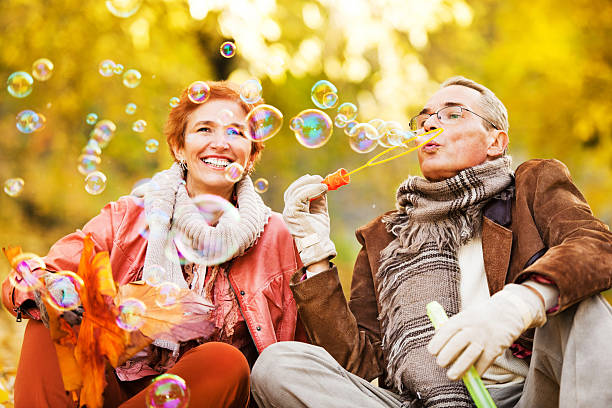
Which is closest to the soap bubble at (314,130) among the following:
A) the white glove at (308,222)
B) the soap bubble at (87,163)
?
the white glove at (308,222)

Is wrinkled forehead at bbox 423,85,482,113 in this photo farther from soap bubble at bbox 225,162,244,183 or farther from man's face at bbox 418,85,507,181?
Result: soap bubble at bbox 225,162,244,183

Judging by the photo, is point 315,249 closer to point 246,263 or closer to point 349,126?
point 246,263

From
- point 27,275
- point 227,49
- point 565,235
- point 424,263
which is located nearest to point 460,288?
point 424,263

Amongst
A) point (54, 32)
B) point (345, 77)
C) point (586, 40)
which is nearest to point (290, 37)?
point (345, 77)

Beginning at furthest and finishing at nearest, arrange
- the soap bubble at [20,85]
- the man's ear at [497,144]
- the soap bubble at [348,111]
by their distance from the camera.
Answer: the soap bubble at [20,85], the soap bubble at [348,111], the man's ear at [497,144]

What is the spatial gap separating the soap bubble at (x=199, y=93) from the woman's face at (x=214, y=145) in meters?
0.04

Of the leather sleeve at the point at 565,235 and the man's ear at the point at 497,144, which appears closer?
the leather sleeve at the point at 565,235

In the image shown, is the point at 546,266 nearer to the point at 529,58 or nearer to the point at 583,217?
the point at 583,217

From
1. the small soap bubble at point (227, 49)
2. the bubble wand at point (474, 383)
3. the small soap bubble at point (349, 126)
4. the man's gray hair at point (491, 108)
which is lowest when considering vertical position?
the bubble wand at point (474, 383)

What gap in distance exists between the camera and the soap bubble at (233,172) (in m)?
2.46

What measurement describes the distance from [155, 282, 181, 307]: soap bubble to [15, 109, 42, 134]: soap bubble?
1127mm

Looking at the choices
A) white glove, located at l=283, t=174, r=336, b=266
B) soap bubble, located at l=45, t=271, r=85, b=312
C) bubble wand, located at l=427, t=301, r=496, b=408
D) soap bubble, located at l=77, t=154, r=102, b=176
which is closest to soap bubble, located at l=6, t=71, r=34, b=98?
soap bubble, located at l=77, t=154, r=102, b=176

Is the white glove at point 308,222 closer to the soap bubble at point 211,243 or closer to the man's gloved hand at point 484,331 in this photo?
the soap bubble at point 211,243

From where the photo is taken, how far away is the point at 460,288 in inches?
86.5
